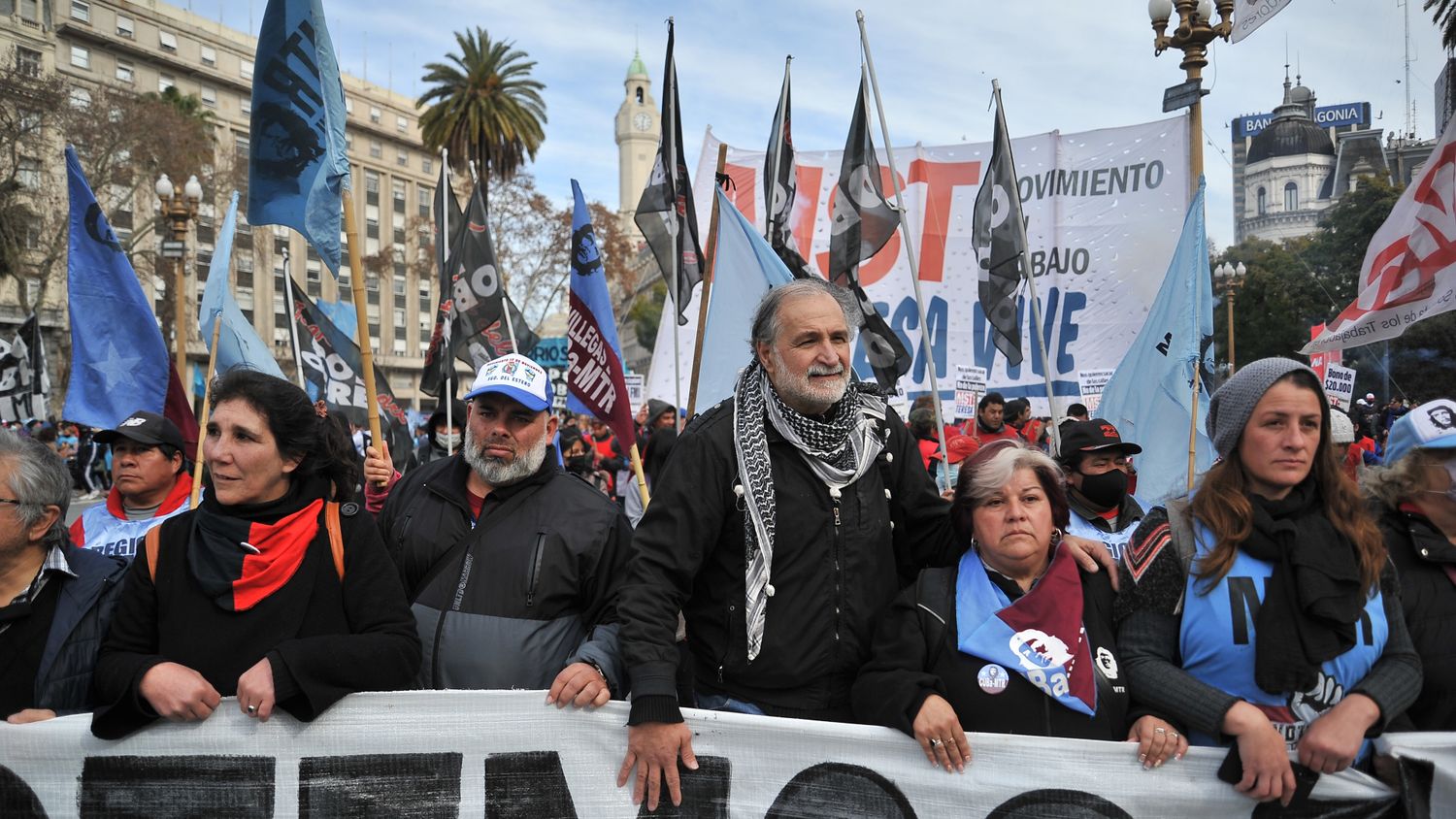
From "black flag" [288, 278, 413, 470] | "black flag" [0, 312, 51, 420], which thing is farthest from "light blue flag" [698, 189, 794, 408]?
"black flag" [0, 312, 51, 420]

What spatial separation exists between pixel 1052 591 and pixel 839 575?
52 cm

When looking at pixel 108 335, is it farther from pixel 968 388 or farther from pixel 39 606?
pixel 968 388

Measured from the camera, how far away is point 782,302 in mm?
2828

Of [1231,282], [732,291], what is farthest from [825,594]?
[1231,282]

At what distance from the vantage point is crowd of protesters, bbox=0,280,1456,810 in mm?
2398

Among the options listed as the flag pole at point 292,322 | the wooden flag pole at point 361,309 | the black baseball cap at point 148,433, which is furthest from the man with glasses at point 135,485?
the flag pole at point 292,322

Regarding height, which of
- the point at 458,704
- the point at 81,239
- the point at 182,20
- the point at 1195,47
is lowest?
the point at 458,704

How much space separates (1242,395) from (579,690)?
1819mm

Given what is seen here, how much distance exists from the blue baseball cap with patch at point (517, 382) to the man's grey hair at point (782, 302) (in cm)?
76

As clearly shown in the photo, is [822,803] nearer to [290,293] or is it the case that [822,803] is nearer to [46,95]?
[290,293]

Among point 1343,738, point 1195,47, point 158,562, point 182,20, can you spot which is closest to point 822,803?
point 1343,738

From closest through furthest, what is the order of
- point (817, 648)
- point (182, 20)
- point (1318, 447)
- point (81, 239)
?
point (1318, 447) → point (817, 648) → point (81, 239) → point (182, 20)

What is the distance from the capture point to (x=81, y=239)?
18.0 ft

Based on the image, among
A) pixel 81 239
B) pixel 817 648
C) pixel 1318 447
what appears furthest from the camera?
pixel 81 239
